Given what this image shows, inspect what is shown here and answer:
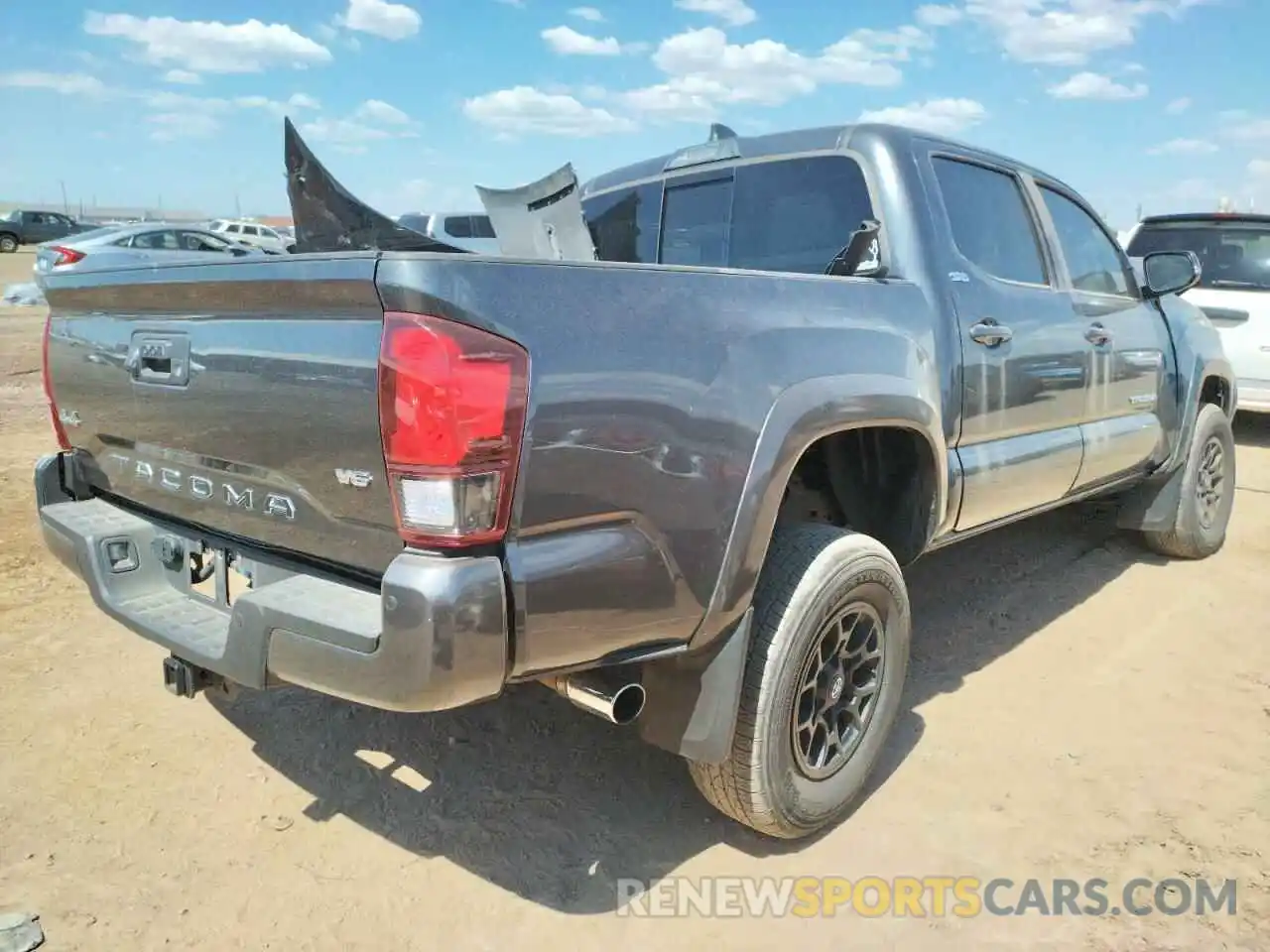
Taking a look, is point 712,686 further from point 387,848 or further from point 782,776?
point 387,848

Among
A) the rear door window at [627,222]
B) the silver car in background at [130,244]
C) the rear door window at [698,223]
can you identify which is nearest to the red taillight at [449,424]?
the rear door window at [698,223]

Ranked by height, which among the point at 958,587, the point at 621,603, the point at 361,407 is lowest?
the point at 958,587

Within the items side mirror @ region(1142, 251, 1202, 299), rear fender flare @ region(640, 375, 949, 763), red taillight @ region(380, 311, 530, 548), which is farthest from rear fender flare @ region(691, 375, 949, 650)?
side mirror @ region(1142, 251, 1202, 299)

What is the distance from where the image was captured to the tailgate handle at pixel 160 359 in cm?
230

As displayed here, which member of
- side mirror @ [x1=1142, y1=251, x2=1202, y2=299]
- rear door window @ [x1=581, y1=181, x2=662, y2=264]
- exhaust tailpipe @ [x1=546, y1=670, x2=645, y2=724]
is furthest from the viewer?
side mirror @ [x1=1142, y1=251, x2=1202, y2=299]

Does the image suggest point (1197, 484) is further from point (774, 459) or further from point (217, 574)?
point (217, 574)

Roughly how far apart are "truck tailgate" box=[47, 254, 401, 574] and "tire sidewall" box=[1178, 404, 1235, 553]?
15.0 ft

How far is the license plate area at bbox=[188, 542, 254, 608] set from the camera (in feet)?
7.79

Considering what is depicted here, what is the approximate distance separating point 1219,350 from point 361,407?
5095mm

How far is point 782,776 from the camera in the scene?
2.49 meters

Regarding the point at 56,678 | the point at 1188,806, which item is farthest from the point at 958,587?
the point at 56,678

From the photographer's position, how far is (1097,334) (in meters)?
3.90

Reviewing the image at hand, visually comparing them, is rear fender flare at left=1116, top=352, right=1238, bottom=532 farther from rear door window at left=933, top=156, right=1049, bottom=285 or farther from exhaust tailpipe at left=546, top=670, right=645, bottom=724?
exhaust tailpipe at left=546, top=670, right=645, bottom=724

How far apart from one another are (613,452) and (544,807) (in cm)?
136
